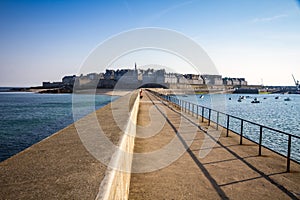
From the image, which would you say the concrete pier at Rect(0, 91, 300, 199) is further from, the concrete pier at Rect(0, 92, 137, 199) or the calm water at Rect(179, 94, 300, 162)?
the calm water at Rect(179, 94, 300, 162)

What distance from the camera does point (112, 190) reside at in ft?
8.55

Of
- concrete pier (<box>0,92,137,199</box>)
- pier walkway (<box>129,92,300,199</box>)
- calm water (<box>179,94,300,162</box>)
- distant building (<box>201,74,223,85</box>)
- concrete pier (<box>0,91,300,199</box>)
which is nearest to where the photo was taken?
concrete pier (<box>0,92,137,199</box>)

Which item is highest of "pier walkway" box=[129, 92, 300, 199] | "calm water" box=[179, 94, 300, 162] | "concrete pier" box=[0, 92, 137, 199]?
"concrete pier" box=[0, 92, 137, 199]

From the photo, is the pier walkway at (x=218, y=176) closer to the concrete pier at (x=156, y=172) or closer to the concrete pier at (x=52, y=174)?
the concrete pier at (x=156, y=172)

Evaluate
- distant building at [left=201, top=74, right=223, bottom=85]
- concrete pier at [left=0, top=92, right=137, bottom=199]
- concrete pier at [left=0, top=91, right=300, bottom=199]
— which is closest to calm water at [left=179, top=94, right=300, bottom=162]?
concrete pier at [left=0, top=91, right=300, bottom=199]

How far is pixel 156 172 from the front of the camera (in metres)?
6.34

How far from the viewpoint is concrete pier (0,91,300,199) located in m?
2.65

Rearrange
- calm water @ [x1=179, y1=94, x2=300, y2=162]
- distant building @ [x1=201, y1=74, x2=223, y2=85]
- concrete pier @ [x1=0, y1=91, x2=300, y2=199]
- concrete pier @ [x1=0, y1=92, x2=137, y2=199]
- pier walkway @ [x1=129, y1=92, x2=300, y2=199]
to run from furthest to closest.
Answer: distant building @ [x1=201, y1=74, x2=223, y2=85] < calm water @ [x1=179, y1=94, x2=300, y2=162] < pier walkway @ [x1=129, y1=92, x2=300, y2=199] < concrete pier @ [x1=0, y1=91, x2=300, y2=199] < concrete pier @ [x1=0, y1=92, x2=137, y2=199]

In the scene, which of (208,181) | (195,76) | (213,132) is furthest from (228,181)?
(195,76)

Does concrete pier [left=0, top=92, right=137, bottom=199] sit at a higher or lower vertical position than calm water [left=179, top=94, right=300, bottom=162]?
higher

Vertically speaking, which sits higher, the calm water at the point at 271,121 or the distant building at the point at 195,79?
the distant building at the point at 195,79

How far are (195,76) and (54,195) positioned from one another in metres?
184

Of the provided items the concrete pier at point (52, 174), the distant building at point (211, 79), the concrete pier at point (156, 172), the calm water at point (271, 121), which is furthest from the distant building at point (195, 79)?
the concrete pier at point (52, 174)

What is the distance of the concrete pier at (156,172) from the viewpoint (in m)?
2.65
